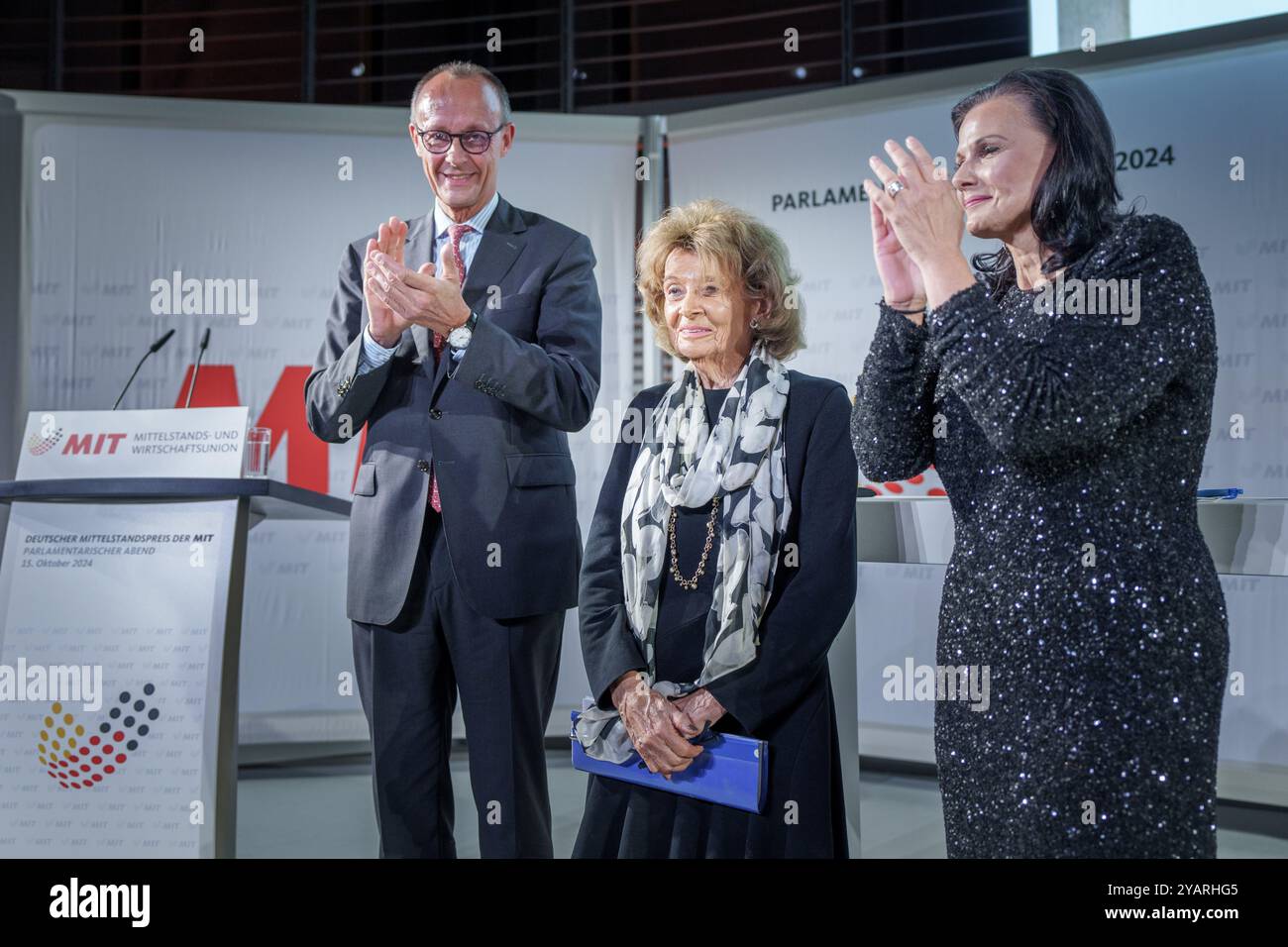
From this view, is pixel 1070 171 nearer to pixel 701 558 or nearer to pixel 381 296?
pixel 701 558

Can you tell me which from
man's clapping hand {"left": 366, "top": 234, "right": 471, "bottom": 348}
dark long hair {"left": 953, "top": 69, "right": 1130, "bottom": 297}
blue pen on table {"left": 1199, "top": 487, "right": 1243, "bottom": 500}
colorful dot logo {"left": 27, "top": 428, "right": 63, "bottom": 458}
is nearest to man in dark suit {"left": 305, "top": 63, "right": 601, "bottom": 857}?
man's clapping hand {"left": 366, "top": 234, "right": 471, "bottom": 348}

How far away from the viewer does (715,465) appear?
1.98 metres

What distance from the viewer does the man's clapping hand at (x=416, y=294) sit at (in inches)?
77.9

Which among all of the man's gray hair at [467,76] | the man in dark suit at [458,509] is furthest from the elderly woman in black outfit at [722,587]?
the man's gray hair at [467,76]

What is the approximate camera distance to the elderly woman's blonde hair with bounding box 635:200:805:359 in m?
2.13

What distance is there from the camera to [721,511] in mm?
1979

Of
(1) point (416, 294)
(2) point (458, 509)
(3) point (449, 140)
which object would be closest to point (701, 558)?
(2) point (458, 509)

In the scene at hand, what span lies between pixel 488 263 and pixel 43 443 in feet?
3.97

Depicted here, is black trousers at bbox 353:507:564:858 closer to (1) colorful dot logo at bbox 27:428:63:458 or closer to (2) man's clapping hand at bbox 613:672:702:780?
(2) man's clapping hand at bbox 613:672:702:780

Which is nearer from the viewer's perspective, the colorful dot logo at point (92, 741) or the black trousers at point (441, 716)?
the black trousers at point (441, 716)

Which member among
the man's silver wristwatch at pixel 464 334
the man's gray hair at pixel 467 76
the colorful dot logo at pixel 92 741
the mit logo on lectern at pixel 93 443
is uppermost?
the man's gray hair at pixel 467 76

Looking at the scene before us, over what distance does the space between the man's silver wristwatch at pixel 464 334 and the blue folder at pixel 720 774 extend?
2.66 ft

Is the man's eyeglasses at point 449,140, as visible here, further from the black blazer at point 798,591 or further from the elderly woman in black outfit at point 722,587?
the black blazer at point 798,591
